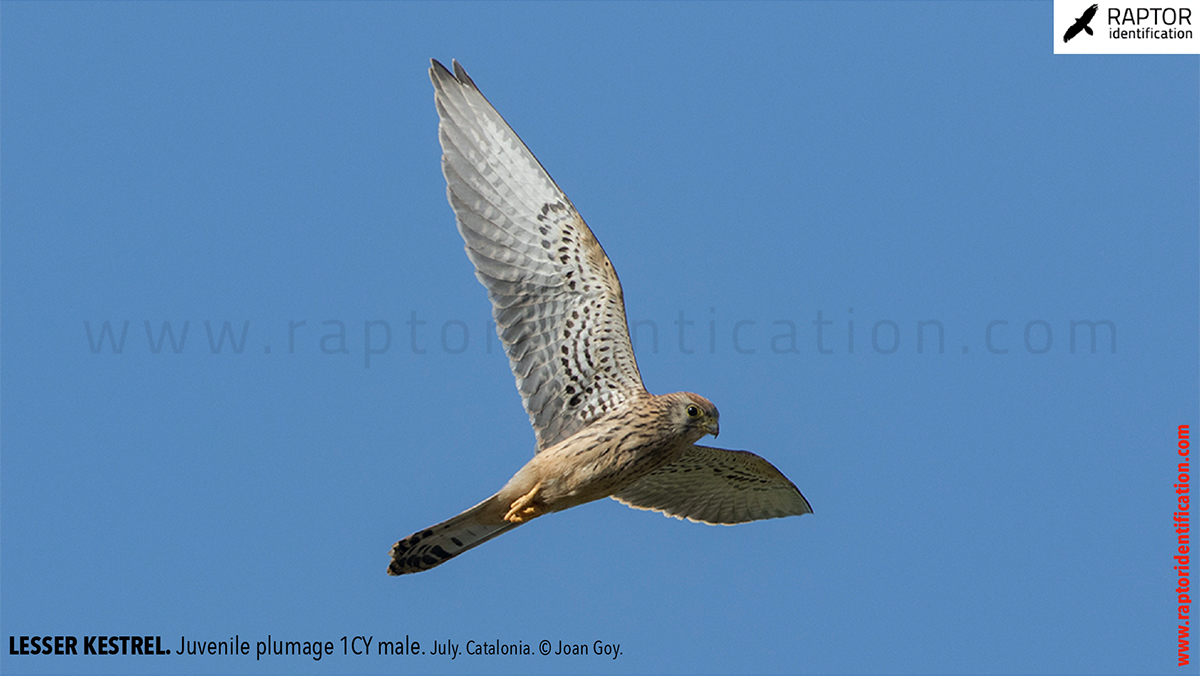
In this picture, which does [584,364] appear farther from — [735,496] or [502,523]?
[735,496]

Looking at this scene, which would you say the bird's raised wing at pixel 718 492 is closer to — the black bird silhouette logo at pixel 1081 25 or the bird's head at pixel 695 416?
the bird's head at pixel 695 416

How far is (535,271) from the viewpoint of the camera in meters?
9.41

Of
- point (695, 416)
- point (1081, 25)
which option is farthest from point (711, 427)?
point (1081, 25)

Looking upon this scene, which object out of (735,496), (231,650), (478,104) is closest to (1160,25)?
(735,496)

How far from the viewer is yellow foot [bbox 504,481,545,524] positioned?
9062 mm

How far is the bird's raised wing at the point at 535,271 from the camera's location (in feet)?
30.7

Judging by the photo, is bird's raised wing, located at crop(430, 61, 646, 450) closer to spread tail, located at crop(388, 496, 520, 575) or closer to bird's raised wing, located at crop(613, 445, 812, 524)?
spread tail, located at crop(388, 496, 520, 575)

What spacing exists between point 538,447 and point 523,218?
1.84 metres

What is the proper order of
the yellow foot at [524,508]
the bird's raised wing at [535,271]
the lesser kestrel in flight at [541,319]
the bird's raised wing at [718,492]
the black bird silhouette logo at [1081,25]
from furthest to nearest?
the black bird silhouette logo at [1081,25], the bird's raised wing at [718,492], the bird's raised wing at [535,271], the lesser kestrel in flight at [541,319], the yellow foot at [524,508]

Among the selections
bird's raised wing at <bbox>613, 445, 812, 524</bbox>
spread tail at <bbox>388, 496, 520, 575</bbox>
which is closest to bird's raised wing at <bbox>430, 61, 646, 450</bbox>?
spread tail at <bbox>388, 496, 520, 575</bbox>

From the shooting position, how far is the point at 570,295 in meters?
9.45

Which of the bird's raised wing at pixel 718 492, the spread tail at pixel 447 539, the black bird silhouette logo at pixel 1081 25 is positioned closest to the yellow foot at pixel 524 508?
the spread tail at pixel 447 539

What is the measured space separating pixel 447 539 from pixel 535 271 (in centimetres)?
227

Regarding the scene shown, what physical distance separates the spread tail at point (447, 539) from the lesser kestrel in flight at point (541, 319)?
1 cm
